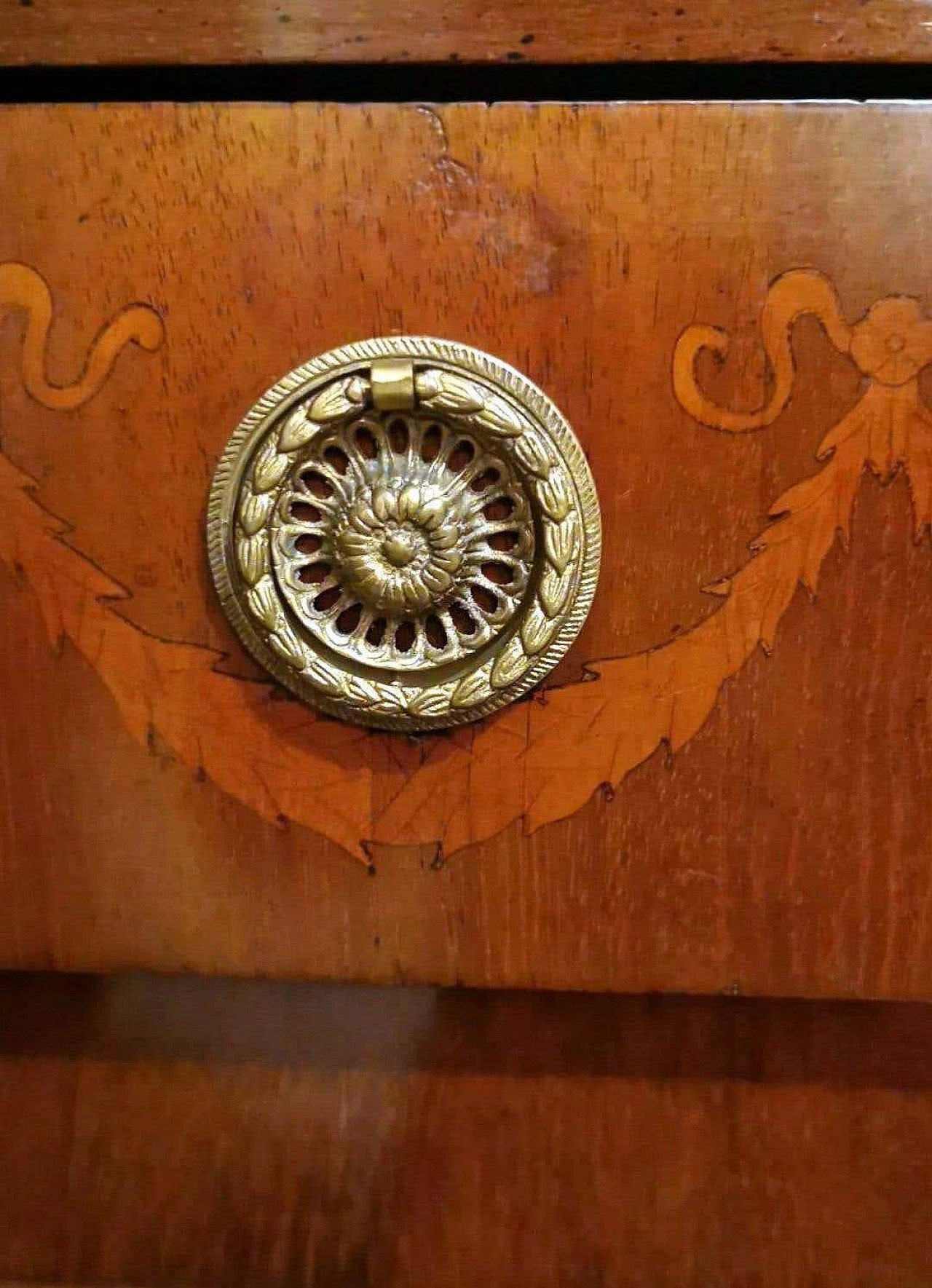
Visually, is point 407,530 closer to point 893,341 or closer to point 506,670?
point 506,670

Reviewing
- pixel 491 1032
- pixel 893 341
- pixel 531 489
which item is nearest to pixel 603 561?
pixel 531 489

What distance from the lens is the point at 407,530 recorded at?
1.20ft

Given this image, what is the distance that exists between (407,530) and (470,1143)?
33 centimetres

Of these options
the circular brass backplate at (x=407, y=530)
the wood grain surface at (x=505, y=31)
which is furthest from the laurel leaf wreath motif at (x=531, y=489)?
the wood grain surface at (x=505, y=31)

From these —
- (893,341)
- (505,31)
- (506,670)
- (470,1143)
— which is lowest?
(470,1143)

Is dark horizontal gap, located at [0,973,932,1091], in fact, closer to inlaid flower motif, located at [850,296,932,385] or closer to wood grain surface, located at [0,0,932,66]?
inlaid flower motif, located at [850,296,932,385]

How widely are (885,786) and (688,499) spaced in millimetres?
152

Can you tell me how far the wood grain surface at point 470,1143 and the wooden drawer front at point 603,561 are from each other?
0.28 feet

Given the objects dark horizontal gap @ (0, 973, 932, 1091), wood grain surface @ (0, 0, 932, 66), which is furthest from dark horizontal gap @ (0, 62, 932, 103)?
dark horizontal gap @ (0, 973, 932, 1091)

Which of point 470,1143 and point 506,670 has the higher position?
point 506,670

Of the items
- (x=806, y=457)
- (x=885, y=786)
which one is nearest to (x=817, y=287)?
(x=806, y=457)

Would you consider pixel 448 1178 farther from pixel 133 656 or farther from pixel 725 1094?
pixel 133 656

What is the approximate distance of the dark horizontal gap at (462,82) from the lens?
36cm

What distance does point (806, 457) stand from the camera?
0.37m
